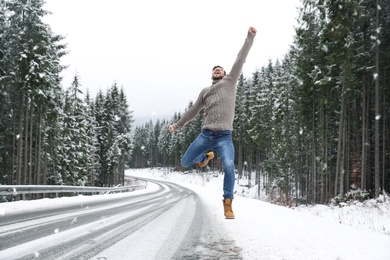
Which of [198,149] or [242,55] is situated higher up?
[242,55]

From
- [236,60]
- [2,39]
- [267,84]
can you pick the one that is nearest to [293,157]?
[267,84]

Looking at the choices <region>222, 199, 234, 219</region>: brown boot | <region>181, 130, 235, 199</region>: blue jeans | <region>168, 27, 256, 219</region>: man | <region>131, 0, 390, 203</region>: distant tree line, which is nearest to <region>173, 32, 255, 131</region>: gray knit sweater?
<region>168, 27, 256, 219</region>: man

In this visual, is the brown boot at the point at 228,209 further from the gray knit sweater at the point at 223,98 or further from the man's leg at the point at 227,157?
the gray knit sweater at the point at 223,98

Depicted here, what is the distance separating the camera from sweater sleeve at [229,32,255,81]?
4.92 m

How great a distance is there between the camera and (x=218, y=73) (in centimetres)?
510

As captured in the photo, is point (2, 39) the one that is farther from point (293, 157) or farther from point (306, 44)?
point (293, 157)

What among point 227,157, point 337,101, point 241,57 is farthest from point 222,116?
point 337,101

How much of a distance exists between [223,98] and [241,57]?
71 centimetres

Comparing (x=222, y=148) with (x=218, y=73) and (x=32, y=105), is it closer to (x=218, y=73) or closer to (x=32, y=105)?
(x=218, y=73)

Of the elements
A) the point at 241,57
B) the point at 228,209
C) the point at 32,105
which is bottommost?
the point at 228,209

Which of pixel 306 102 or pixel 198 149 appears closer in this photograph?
pixel 198 149

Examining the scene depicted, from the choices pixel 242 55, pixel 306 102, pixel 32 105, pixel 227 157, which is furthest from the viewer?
pixel 306 102

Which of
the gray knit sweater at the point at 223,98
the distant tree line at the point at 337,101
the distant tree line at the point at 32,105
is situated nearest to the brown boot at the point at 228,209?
the gray knit sweater at the point at 223,98

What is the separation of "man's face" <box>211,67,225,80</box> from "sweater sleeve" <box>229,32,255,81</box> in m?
0.20
